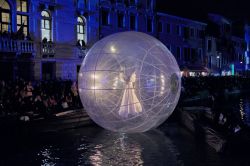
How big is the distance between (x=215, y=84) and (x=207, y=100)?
5.20 m

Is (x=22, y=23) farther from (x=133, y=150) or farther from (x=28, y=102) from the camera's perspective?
(x=133, y=150)

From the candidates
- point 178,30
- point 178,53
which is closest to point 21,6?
point 178,30

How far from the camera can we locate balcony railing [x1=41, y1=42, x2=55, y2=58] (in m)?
28.1

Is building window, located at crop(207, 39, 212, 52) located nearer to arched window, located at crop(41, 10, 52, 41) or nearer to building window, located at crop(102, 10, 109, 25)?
building window, located at crop(102, 10, 109, 25)

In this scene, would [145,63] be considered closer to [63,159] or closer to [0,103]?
[63,159]

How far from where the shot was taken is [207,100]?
3094 centimetres

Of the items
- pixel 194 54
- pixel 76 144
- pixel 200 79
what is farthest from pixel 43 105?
pixel 194 54

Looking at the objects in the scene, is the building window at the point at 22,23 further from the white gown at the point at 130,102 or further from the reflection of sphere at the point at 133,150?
the white gown at the point at 130,102

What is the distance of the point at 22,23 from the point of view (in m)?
26.7

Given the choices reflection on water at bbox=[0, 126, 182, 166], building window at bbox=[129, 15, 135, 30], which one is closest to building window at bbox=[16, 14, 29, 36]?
reflection on water at bbox=[0, 126, 182, 166]

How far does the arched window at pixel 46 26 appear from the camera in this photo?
28.3m

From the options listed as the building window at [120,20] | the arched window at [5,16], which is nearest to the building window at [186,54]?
the building window at [120,20]

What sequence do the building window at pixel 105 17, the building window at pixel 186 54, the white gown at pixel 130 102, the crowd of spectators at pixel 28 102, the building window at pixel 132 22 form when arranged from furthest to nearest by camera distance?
the building window at pixel 186 54 → the building window at pixel 132 22 → the building window at pixel 105 17 → the crowd of spectators at pixel 28 102 → the white gown at pixel 130 102

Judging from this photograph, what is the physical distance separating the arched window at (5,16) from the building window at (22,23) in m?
0.77
